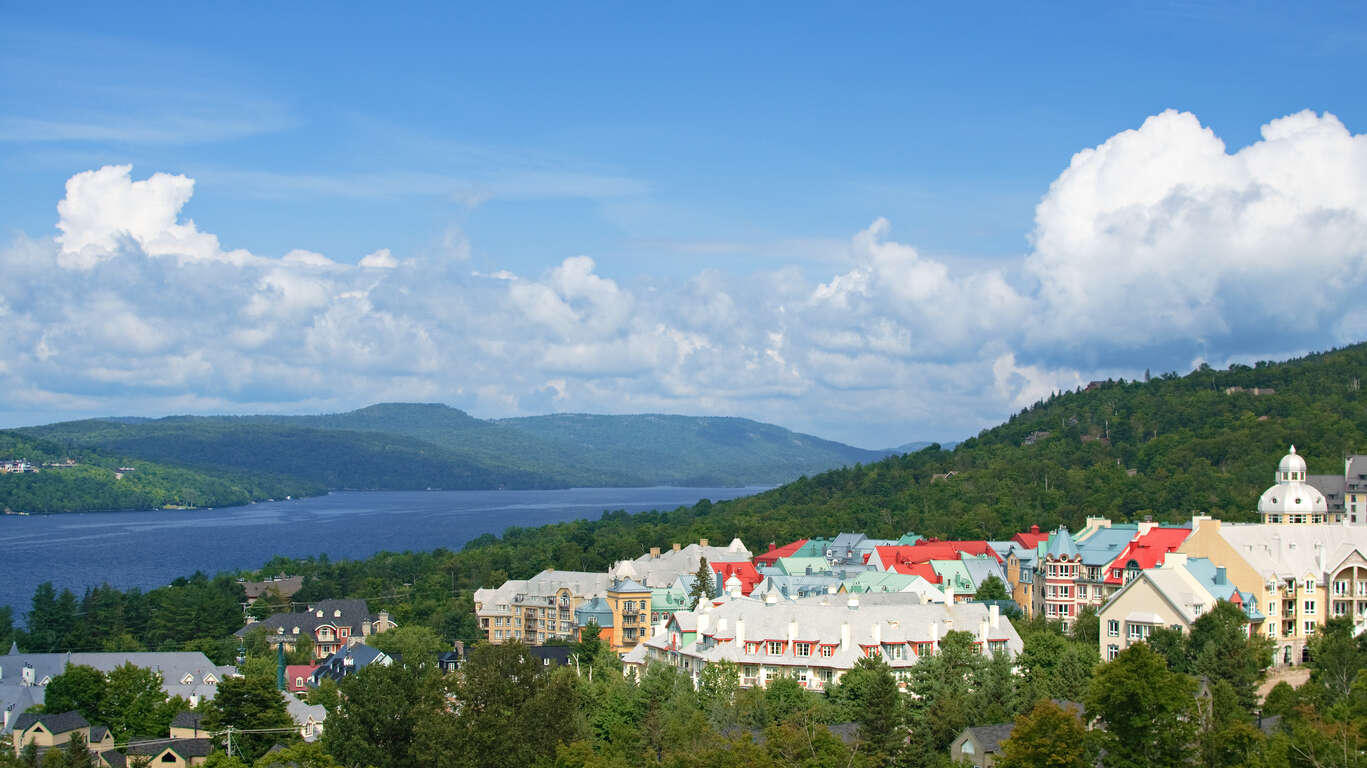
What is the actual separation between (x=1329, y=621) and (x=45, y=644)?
7350 cm

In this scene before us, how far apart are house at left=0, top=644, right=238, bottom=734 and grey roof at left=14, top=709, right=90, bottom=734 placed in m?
5.86

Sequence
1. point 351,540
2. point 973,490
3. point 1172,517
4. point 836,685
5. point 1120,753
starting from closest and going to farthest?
point 1120,753 → point 836,685 → point 1172,517 → point 973,490 → point 351,540

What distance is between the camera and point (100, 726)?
5875cm

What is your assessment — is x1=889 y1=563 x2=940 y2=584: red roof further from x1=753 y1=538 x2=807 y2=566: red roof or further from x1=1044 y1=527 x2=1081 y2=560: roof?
x1=753 y1=538 x2=807 y2=566: red roof

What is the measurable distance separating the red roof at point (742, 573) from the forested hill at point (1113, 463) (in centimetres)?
2740

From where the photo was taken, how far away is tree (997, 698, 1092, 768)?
37.7 m

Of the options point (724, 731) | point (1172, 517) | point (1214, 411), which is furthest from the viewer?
point (1214, 411)

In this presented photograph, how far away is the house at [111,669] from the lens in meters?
65.1

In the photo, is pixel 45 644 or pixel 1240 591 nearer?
pixel 1240 591

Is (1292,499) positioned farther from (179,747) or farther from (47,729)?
(47,729)

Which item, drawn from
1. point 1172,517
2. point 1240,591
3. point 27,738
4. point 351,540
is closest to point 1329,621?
point 1240,591

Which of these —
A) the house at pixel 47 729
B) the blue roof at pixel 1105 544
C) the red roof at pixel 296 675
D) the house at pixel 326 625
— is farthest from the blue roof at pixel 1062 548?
the house at pixel 47 729

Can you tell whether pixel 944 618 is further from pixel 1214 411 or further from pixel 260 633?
pixel 1214 411

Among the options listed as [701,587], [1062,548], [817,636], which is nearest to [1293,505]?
[1062,548]
